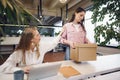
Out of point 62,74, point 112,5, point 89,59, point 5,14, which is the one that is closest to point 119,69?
point 89,59

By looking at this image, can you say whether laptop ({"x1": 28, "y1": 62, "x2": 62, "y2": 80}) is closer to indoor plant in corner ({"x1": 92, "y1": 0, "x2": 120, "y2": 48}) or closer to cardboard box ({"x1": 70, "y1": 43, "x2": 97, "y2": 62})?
cardboard box ({"x1": 70, "y1": 43, "x2": 97, "y2": 62})

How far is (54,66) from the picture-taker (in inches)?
44.8

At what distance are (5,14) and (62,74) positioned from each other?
72cm

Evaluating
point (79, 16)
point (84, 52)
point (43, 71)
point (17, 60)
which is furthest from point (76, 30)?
point (43, 71)

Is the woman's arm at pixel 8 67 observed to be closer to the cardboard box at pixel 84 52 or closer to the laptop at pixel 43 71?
the laptop at pixel 43 71

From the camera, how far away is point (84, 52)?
62.5 inches

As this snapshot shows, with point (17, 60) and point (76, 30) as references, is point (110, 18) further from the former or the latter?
point (17, 60)

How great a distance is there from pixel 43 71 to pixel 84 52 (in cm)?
66

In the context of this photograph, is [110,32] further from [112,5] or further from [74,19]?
[74,19]

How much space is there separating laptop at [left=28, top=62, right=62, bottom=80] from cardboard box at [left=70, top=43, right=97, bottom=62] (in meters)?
0.45

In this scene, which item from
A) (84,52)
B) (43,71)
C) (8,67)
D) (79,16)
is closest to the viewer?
(43,71)

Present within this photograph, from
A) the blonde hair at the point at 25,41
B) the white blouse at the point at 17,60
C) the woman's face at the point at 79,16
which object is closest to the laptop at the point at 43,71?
the white blouse at the point at 17,60

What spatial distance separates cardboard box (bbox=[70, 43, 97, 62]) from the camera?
1565mm

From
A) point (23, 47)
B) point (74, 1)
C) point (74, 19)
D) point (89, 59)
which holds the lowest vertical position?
point (89, 59)
